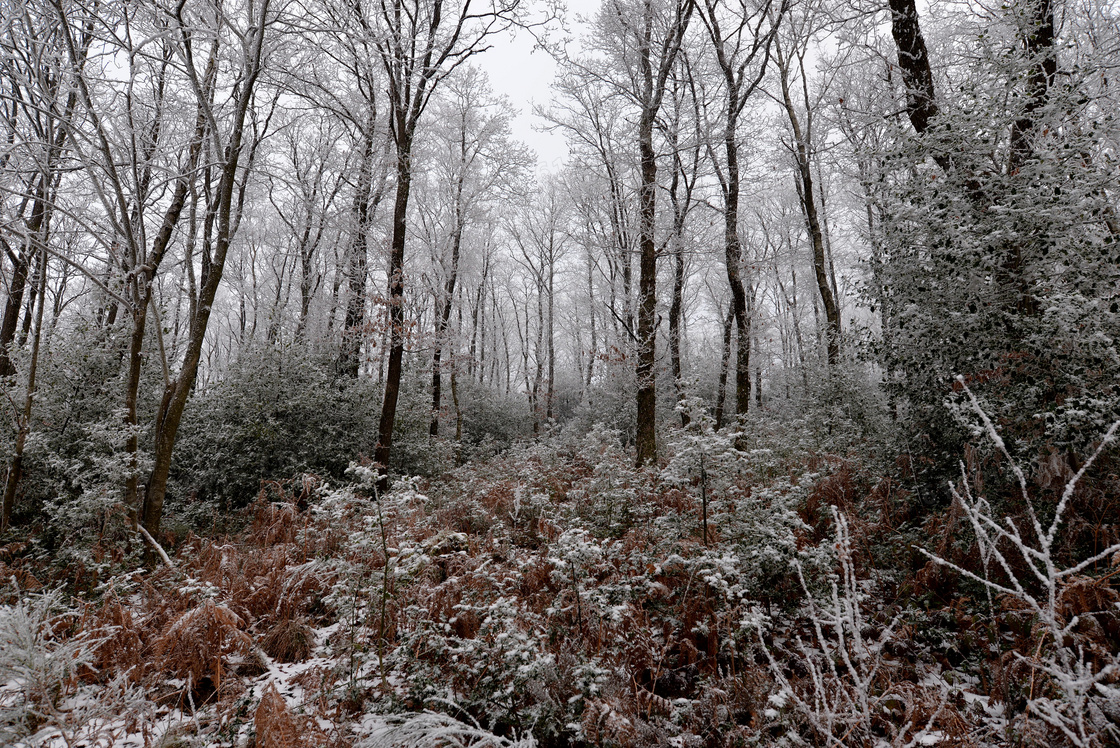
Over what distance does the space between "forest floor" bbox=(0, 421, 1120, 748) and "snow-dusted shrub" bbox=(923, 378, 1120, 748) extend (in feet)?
0.10

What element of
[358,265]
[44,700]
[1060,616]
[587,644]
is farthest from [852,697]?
[358,265]

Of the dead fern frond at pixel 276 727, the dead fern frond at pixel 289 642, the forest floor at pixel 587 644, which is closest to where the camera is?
the dead fern frond at pixel 276 727

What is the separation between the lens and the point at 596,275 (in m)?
23.6

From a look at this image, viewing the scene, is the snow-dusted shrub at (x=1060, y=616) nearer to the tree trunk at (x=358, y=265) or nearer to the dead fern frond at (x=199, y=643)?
the dead fern frond at (x=199, y=643)

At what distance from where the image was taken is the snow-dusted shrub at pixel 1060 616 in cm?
160

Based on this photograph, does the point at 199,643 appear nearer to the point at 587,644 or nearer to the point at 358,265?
the point at 587,644

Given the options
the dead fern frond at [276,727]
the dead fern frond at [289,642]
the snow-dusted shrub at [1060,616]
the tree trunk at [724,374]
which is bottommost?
the dead fern frond at [289,642]

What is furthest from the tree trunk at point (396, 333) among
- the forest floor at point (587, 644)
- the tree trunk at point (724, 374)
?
the tree trunk at point (724, 374)

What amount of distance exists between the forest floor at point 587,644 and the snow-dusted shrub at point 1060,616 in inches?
1.2

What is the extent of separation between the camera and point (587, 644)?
332 centimetres

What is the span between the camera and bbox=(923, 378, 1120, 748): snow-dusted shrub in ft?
5.24

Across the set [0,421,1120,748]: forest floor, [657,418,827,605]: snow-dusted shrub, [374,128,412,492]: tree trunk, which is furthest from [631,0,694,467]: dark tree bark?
[374,128,412,492]: tree trunk

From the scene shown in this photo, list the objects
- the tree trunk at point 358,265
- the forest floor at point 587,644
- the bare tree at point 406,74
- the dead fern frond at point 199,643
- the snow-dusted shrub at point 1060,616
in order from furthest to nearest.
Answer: the tree trunk at point 358,265, the bare tree at point 406,74, the dead fern frond at point 199,643, the forest floor at point 587,644, the snow-dusted shrub at point 1060,616

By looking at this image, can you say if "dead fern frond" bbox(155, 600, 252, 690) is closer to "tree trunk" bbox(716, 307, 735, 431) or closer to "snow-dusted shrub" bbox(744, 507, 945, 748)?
"snow-dusted shrub" bbox(744, 507, 945, 748)
